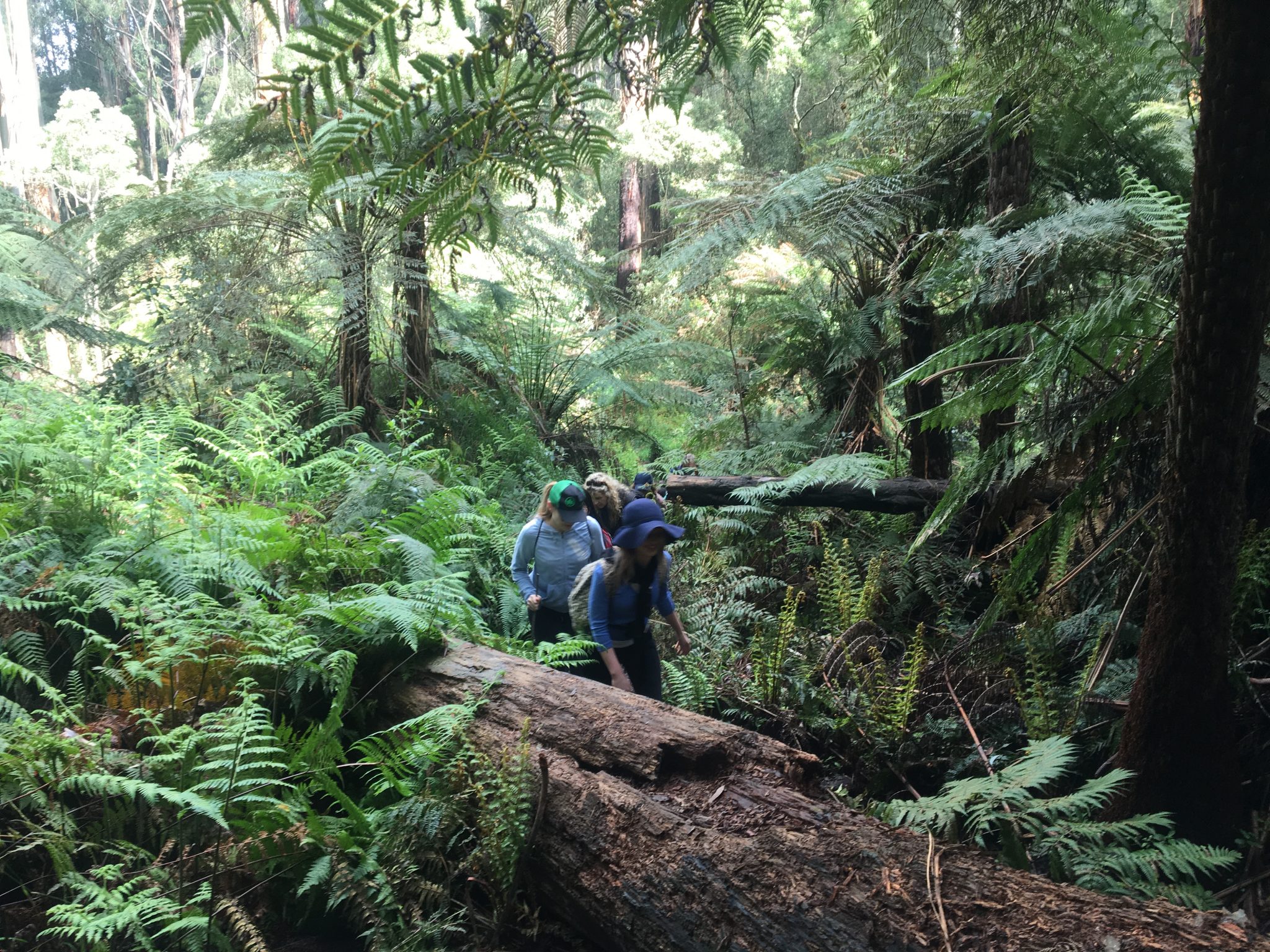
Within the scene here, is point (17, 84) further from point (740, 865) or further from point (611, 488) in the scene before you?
point (740, 865)

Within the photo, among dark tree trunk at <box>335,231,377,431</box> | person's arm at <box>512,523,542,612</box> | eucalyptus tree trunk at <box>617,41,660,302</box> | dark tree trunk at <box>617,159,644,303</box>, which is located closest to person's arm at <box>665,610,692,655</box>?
person's arm at <box>512,523,542,612</box>

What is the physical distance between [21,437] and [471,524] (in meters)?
2.97

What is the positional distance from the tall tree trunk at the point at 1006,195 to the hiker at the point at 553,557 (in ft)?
8.96

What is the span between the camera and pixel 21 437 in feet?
17.7

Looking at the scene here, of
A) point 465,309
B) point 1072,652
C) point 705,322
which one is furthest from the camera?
point 705,322

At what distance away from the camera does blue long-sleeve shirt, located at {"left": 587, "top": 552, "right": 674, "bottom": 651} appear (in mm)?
4211

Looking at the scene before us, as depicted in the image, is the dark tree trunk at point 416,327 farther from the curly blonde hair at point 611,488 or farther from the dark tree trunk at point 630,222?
the dark tree trunk at point 630,222

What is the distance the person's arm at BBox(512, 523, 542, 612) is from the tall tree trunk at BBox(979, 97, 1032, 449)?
3.02m

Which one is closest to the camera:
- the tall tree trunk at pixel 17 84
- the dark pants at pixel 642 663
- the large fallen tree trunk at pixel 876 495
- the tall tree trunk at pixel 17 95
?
the dark pants at pixel 642 663

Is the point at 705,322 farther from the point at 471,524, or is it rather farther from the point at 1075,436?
the point at 1075,436

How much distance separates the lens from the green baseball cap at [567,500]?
15.9ft

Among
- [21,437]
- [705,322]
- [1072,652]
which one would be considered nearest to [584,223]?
[705,322]

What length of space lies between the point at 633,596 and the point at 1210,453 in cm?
257

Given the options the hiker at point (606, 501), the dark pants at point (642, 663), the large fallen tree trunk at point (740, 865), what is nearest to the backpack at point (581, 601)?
the dark pants at point (642, 663)
